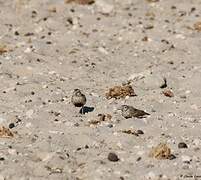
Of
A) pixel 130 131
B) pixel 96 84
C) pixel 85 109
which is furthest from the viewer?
pixel 96 84

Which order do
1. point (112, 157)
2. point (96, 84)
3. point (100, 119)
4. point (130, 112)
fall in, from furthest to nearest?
point (96, 84) < point (130, 112) < point (100, 119) < point (112, 157)

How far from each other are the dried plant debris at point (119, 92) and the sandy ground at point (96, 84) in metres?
0.10

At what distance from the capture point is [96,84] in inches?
409

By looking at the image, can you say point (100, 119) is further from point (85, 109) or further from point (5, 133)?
point (5, 133)

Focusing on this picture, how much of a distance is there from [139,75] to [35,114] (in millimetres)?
2450

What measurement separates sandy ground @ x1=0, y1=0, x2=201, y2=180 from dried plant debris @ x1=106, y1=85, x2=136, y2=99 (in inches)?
4.1

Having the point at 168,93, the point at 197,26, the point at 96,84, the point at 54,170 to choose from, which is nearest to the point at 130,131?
the point at 54,170

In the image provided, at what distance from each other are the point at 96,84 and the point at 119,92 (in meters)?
0.76

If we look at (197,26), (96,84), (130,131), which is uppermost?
(197,26)

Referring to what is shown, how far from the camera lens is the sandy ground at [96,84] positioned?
7.39 metres

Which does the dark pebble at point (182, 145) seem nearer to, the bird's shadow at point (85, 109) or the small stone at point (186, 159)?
the small stone at point (186, 159)

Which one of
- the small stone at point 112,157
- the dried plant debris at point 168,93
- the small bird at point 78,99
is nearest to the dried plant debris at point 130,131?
the small stone at point 112,157

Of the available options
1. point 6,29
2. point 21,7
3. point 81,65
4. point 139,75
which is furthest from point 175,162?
point 21,7

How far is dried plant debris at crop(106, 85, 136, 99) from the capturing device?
9.68 m
